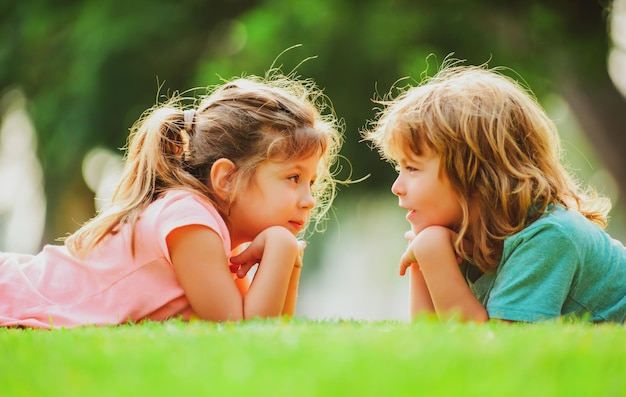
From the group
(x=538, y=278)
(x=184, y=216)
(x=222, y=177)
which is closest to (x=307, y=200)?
(x=222, y=177)

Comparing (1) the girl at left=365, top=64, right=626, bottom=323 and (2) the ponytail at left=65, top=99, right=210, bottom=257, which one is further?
(2) the ponytail at left=65, top=99, right=210, bottom=257

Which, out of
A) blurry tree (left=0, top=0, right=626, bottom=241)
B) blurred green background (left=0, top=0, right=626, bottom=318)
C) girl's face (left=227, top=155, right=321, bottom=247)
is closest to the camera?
girl's face (left=227, top=155, right=321, bottom=247)

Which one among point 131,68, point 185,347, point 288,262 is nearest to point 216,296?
point 288,262

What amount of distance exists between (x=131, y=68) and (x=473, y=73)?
11227 millimetres

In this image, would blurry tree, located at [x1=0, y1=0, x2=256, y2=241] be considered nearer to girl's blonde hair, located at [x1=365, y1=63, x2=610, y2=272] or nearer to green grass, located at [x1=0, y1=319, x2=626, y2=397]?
girl's blonde hair, located at [x1=365, y1=63, x2=610, y2=272]

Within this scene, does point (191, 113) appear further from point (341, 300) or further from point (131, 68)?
point (341, 300)

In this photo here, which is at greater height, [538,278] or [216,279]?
[538,278]

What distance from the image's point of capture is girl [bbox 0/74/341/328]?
472 centimetres

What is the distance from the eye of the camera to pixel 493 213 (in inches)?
191

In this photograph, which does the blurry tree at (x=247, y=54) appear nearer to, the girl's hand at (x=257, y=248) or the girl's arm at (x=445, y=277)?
the girl's arm at (x=445, y=277)

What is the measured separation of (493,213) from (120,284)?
2011 mm

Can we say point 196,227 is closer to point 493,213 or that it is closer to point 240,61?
point 493,213

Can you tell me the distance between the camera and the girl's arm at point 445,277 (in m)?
4.71

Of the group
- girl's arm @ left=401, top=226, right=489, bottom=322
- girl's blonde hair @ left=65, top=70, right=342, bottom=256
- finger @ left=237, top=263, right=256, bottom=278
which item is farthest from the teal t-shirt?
girl's blonde hair @ left=65, top=70, right=342, bottom=256
